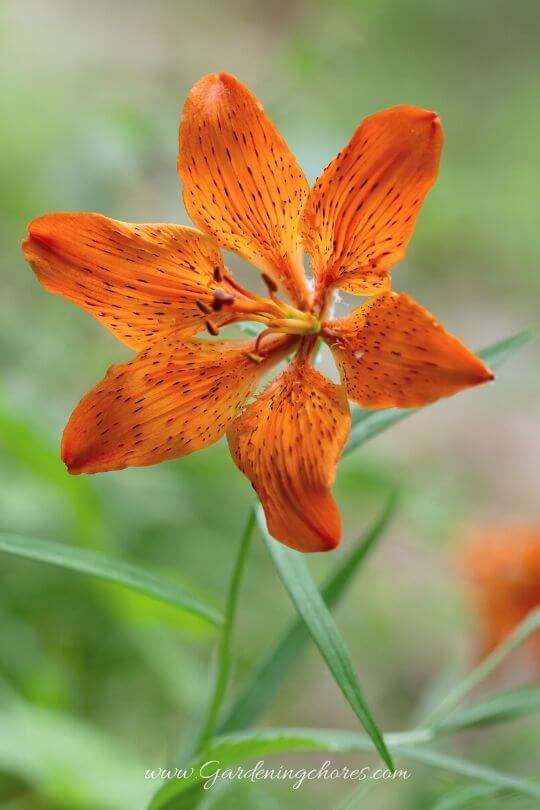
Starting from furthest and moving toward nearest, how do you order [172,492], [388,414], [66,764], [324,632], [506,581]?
[172,492], [506,581], [66,764], [388,414], [324,632]

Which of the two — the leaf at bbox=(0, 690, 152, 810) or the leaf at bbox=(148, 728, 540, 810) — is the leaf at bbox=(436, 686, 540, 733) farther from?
→ the leaf at bbox=(0, 690, 152, 810)

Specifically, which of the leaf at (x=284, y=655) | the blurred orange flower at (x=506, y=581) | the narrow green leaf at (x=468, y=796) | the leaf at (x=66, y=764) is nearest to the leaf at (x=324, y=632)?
the leaf at (x=284, y=655)

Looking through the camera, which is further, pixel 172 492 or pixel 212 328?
pixel 172 492

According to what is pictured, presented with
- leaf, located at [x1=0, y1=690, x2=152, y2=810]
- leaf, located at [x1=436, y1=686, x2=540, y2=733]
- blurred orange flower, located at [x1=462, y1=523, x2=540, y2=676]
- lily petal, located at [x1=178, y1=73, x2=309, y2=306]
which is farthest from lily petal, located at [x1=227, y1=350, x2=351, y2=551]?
blurred orange flower, located at [x1=462, y1=523, x2=540, y2=676]

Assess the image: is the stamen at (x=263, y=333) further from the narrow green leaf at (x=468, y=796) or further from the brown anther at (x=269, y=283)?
the narrow green leaf at (x=468, y=796)

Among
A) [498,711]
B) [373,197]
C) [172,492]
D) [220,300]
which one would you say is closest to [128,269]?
[220,300]

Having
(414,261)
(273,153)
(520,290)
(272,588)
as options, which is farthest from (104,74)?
(273,153)

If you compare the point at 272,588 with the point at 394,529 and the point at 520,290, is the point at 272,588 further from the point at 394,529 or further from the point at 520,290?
the point at 520,290

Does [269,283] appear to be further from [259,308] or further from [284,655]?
[284,655]
